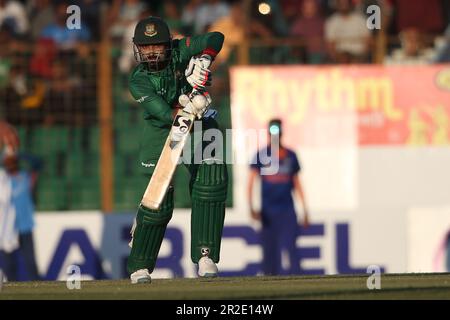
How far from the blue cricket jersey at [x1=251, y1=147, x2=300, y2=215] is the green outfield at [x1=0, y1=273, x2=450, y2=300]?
18.4 ft

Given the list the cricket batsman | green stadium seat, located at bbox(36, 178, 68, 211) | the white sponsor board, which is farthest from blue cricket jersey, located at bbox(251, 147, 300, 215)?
the cricket batsman

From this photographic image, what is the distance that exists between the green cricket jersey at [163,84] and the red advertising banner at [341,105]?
20.2ft

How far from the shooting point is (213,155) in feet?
Answer: 34.7

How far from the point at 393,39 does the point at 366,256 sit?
2610 millimetres

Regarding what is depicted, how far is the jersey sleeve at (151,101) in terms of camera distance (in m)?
10.3

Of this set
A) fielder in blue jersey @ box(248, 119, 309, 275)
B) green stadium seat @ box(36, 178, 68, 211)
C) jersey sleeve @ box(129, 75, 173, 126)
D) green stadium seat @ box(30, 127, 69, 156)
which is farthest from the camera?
green stadium seat @ box(30, 127, 69, 156)

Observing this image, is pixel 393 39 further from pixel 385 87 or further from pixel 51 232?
pixel 51 232

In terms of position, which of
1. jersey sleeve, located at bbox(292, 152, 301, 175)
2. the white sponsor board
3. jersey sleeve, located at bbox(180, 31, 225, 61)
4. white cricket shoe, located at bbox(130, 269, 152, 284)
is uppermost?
jersey sleeve, located at bbox(180, 31, 225, 61)

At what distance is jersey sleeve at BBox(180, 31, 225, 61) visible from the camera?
1044 cm

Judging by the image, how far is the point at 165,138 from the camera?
10.6 m

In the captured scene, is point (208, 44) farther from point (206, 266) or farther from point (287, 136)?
point (287, 136)

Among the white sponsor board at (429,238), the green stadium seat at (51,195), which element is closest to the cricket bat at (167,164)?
the green stadium seat at (51,195)

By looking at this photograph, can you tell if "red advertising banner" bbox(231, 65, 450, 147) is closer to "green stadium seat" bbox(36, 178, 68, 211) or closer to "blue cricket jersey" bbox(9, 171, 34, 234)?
"green stadium seat" bbox(36, 178, 68, 211)

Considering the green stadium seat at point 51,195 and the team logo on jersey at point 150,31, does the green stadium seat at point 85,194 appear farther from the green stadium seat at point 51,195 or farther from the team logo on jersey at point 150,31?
the team logo on jersey at point 150,31
